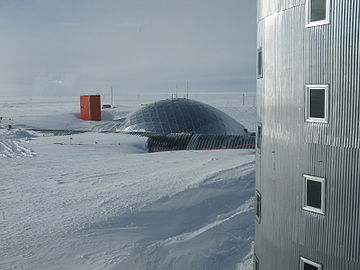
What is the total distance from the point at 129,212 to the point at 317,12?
13.2 metres

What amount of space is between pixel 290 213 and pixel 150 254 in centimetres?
821

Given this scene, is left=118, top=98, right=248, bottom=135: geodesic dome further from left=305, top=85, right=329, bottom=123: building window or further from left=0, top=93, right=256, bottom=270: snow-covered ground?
left=305, top=85, right=329, bottom=123: building window

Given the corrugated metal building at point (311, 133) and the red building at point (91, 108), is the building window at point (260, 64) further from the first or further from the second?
the red building at point (91, 108)

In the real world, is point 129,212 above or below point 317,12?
below

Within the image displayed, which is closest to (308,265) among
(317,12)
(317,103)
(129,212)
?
(317,103)

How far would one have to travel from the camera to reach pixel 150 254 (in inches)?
583

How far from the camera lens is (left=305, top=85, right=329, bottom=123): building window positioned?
698cm

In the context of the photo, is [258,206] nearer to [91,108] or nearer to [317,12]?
[317,12]

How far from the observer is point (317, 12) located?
710cm

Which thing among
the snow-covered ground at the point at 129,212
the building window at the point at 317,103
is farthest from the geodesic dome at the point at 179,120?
the building window at the point at 317,103

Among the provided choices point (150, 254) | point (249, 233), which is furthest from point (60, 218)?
point (249, 233)

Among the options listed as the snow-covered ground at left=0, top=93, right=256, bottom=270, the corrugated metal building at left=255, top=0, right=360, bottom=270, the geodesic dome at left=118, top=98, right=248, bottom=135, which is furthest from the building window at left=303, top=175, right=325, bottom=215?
the geodesic dome at left=118, top=98, right=248, bottom=135

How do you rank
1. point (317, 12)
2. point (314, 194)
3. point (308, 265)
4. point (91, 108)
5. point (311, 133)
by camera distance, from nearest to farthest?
1. point (317, 12)
2. point (311, 133)
3. point (314, 194)
4. point (308, 265)
5. point (91, 108)

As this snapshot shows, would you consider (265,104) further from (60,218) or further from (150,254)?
(60,218)
